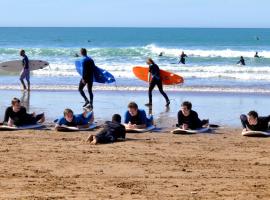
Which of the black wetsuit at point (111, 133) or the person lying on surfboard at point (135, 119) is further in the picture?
the person lying on surfboard at point (135, 119)

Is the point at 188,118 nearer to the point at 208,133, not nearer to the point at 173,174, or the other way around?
the point at 208,133

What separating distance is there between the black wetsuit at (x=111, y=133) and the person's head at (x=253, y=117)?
263cm

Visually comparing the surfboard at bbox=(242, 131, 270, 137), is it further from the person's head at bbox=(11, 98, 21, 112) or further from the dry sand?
the person's head at bbox=(11, 98, 21, 112)

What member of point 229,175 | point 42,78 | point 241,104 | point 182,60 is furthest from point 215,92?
point 182,60

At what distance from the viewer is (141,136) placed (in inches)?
516

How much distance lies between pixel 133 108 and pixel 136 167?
142 inches

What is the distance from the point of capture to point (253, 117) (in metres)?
13.0

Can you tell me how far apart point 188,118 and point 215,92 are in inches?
364

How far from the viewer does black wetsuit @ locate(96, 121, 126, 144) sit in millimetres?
11977

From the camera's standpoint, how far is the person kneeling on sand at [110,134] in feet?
39.2

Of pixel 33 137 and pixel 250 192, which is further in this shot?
pixel 33 137

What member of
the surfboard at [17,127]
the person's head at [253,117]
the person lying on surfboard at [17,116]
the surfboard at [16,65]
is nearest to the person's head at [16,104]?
the person lying on surfboard at [17,116]

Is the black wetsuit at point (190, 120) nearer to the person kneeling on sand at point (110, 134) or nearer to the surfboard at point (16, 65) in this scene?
the person kneeling on sand at point (110, 134)

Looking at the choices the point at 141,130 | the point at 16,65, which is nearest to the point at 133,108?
the point at 141,130
